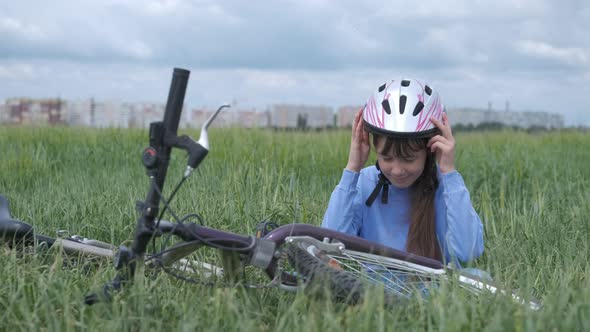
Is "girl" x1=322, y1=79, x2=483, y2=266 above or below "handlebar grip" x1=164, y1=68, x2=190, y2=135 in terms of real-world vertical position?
below

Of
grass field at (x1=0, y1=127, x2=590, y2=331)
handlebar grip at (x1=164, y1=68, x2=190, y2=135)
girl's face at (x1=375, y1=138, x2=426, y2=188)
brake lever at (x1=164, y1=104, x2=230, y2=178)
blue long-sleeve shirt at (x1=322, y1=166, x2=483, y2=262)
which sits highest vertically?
handlebar grip at (x1=164, y1=68, x2=190, y2=135)

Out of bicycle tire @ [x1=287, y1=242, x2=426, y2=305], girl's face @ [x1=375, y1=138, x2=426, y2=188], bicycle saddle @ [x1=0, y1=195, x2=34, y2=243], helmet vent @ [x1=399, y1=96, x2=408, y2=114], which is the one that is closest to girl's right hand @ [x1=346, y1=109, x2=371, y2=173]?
girl's face @ [x1=375, y1=138, x2=426, y2=188]

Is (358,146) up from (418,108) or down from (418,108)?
down

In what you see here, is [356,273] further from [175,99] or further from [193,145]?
[175,99]

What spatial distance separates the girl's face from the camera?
3699mm

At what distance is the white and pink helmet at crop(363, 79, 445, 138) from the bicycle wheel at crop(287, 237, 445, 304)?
0.73 metres

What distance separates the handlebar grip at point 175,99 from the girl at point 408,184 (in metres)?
1.32

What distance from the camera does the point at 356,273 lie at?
10.5 ft

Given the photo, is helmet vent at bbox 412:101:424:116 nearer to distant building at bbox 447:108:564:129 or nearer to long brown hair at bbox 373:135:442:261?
long brown hair at bbox 373:135:442:261

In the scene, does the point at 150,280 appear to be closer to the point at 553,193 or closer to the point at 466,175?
the point at 553,193

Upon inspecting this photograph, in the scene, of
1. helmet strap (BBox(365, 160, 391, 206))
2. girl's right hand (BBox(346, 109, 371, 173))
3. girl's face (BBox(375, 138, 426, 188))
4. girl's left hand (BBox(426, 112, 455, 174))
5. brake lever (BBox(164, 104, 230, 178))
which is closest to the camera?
brake lever (BBox(164, 104, 230, 178))

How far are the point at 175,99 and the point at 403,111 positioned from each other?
4.68 ft


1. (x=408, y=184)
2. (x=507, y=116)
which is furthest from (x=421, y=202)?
(x=507, y=116)

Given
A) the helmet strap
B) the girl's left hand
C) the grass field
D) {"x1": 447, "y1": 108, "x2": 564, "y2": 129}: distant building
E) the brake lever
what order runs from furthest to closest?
{"x1": 447, "y1": 108, "x2": 564, "y2": 129}: distant building → the helmet strap → the girl's left hand → the grass field → the brake lever
